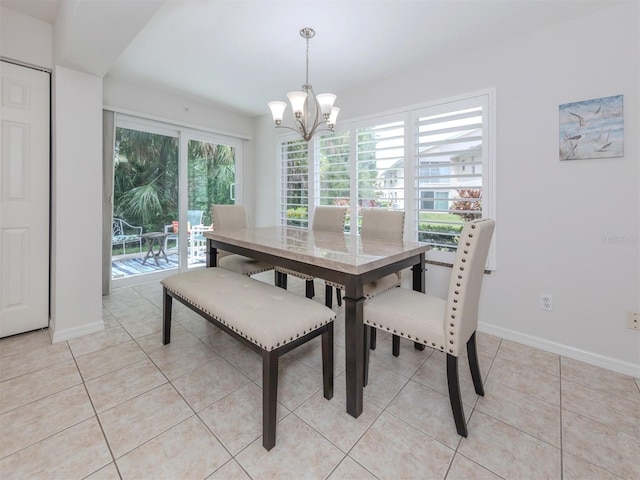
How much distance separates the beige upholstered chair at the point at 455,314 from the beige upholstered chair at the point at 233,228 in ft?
4.72

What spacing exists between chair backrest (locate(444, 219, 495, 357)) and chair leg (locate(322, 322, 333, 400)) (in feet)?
1.93

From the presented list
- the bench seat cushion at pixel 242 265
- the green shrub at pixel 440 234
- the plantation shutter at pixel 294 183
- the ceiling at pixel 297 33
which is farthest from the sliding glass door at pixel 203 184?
the green shrub at pixel 440 234

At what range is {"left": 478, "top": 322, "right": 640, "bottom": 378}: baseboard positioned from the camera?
6.33 feet

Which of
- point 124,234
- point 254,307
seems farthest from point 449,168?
point 124,234

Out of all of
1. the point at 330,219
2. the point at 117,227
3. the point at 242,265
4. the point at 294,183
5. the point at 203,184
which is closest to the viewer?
the point at 242,265

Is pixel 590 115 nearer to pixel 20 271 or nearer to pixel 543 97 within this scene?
pixel 543 97

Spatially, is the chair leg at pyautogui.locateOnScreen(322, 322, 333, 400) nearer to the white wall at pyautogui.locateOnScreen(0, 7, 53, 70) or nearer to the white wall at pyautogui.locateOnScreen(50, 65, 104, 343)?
the white wall at pyautogui.locateOnScreen(50, 65, 104, 343)

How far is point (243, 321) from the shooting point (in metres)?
1.45

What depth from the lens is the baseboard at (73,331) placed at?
2.23 metres

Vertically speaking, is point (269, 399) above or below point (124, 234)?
below

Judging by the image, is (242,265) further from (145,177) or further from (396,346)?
(145,177)

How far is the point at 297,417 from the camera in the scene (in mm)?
1513

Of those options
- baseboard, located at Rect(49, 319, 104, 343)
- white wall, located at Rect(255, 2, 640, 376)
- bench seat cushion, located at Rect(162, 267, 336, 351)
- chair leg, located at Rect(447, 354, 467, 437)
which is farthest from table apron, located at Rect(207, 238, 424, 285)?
baseboard, located at Rect(49, 319, 104, 343)

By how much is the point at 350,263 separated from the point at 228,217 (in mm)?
2000
